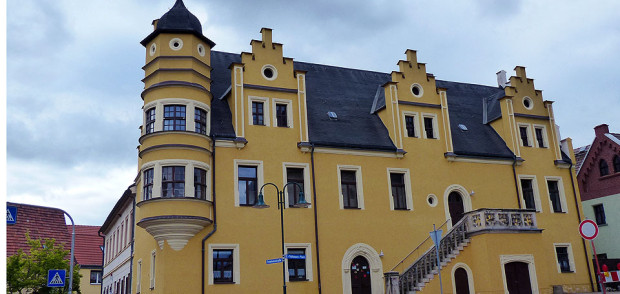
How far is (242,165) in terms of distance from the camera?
2695 cm

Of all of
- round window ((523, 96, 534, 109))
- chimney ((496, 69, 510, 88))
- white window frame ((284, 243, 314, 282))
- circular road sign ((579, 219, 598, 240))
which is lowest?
circular road sign ((579, 219, 598, 240))

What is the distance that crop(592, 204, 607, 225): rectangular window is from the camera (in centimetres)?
4231

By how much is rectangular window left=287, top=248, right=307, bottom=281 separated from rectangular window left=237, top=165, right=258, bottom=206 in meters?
2.96

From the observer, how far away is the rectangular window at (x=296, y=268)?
2641cm

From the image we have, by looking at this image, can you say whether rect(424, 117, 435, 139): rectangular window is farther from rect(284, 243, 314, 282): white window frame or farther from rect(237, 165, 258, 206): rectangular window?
rect(237, 165, 258, 206): rectangular window

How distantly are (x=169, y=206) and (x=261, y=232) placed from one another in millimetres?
4368

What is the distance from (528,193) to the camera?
33312 millimetres

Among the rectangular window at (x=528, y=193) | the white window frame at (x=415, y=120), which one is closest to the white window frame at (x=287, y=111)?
the white window frame at (x=415, y=120)

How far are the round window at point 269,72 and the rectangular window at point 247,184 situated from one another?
4.73m

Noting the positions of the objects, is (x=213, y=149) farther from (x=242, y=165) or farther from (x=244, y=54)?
(x=244, y=54)

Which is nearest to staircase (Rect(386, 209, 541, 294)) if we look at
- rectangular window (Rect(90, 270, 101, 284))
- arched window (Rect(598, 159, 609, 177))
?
arched window (Rect(598, 159, 609, 177))

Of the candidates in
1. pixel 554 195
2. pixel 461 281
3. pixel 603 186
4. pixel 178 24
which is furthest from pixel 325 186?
pixel 603 186

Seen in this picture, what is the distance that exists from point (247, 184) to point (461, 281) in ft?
36.7

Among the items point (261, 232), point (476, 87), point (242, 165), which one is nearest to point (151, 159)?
point (242, 165)
